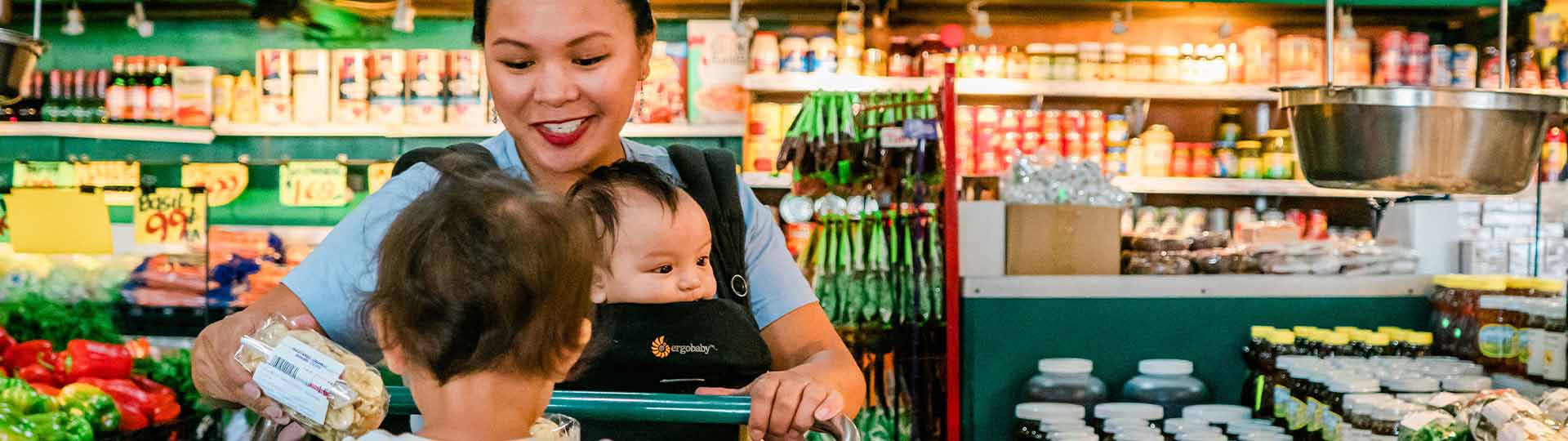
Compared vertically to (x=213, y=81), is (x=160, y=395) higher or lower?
lower

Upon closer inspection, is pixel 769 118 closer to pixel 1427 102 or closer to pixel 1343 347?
pixel 1343 347

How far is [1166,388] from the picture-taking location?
291 cm

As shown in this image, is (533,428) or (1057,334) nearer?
(533,428)

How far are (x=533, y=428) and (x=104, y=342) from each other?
268 cm

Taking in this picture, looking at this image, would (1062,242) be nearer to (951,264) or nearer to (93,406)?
(951,264)

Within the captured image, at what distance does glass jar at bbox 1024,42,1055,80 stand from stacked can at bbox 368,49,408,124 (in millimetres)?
2459

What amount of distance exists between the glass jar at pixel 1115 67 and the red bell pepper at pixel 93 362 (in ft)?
11.2

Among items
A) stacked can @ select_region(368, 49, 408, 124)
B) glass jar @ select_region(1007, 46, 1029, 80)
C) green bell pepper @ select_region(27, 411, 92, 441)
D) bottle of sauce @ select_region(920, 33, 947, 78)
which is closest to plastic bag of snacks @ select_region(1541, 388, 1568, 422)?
green bell pepper @ select_region(27, 411, 92, 441)

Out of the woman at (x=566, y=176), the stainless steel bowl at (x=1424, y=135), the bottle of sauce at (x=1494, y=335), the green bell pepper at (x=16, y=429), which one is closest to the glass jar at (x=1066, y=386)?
the bottle of sauce at (x=1494, y=335)

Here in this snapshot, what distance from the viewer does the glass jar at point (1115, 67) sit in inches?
188

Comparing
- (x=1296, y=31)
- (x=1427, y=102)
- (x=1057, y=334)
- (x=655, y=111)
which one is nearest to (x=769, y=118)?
(x=655, y=111)

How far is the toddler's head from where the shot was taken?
1.47 metres

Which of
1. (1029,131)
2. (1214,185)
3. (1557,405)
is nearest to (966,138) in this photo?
(1029,131)

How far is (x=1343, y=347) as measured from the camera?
2.82m
